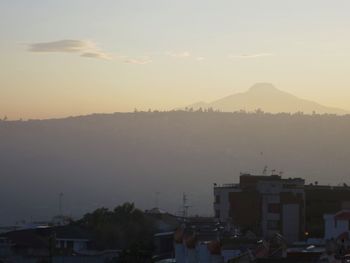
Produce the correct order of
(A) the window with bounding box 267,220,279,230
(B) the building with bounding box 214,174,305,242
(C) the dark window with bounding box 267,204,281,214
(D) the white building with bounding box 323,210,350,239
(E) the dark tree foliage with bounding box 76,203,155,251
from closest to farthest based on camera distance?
(D) the white building with bounding box 323,210,350,239 → (B) the building with bounding box 214,174,305,242 → (A) the window with bounding box 267,220,279,230 → (C) the dark window with bounding box 267,204,281,214 → (E) the dark tree foliage with bounding box 76,203,155,251

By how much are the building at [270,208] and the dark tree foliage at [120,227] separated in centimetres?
439

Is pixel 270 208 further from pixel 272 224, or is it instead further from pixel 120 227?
pixel 120 227

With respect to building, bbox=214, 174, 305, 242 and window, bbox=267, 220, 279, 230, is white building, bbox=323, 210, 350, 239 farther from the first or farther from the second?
window, bbox=267, 220, 279, 230

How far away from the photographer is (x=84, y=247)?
7075cm

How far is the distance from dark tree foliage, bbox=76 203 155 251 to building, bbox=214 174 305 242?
4.39 meters

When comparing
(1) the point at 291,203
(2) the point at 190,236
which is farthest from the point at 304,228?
(2) the point at 190,236

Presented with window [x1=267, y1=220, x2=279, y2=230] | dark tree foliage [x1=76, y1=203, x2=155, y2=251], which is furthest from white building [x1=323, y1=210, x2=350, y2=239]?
dark tree foliage [x1=76, y1=203, x2=155, y2=251]

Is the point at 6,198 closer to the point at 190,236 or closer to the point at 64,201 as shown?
the point at 64,201

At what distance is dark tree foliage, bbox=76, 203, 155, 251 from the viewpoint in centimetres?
7269

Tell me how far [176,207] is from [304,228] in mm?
85364

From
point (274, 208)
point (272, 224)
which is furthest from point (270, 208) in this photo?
point (272, 224)

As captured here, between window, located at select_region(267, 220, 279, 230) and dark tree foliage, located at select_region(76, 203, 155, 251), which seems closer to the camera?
window, located at select_region(267, 220, 279, 230)

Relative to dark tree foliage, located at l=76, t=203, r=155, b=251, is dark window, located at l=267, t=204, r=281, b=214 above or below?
above

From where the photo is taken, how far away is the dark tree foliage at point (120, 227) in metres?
72.7
